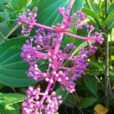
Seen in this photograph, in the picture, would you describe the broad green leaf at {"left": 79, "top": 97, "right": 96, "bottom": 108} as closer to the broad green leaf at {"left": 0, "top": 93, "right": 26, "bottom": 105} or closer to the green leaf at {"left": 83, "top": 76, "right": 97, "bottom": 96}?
the green leaf at {"left": 83, "top": 76, "right": 97, "bottom": 96}

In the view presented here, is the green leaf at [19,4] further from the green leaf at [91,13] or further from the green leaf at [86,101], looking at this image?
the green leaf at [86,101]

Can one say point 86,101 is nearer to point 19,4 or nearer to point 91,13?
point 91,13

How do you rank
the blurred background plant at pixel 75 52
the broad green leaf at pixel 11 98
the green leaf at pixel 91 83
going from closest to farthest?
the broad green leaf at pixel 11 98
the blurred background plant at pixel 75 52
the green leaf at pixel 91 83

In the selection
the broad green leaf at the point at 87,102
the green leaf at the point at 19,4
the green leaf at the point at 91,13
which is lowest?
the broad green leaf at the point at 87,102

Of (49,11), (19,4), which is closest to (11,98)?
(49,11)

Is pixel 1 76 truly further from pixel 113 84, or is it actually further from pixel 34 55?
pixel 113 84

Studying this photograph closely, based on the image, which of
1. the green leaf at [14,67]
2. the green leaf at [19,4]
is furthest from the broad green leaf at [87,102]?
the green leaf at [19,4]

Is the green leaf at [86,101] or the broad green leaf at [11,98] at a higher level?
the broad green leaf at [11,98]

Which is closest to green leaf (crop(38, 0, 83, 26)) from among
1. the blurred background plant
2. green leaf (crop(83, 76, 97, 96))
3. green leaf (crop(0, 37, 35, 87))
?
the blurred background plant
